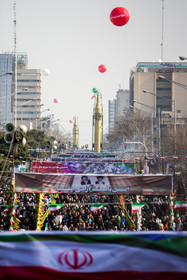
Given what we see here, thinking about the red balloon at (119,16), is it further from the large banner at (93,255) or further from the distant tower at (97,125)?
the distant tower at (97,125)

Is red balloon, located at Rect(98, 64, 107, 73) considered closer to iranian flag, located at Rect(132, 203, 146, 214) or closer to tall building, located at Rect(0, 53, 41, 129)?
iranian flag, located at Rect(132, 203, 146, 214)

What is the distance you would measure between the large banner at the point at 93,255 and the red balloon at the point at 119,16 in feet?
70.0

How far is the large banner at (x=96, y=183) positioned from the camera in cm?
1683

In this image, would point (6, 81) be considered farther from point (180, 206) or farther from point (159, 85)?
point (180, 206)

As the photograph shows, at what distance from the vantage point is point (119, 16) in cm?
2547

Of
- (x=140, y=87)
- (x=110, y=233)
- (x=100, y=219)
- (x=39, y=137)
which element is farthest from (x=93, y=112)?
(x=110, y=233)

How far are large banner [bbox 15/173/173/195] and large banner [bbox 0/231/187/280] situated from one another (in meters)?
11.4

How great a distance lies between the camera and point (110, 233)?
5.45 meters

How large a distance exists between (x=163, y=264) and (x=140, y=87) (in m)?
143

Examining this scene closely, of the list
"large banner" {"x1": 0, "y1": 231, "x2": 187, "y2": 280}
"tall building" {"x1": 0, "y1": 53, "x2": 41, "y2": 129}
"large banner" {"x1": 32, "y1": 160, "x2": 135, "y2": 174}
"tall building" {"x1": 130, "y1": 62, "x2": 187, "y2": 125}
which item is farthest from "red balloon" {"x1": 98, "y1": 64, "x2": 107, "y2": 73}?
"tall building" {"x1": 0, "y1": 53, "x2": 41, "y2": 129}

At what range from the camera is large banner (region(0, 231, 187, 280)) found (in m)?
5.29

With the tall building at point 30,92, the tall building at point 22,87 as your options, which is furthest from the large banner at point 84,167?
the tall building at point 30,92

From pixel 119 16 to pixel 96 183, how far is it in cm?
1138

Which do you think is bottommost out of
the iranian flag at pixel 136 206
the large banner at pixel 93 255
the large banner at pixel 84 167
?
the iranian flag at pixel 136 206
